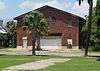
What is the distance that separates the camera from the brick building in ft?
279

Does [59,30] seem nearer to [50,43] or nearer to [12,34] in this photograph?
[50,43]

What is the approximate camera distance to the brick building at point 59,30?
8494cm

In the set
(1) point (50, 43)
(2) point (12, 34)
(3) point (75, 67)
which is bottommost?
(3) point (75, 67)

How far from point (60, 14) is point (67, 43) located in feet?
20.2

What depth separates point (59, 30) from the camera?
86062mm

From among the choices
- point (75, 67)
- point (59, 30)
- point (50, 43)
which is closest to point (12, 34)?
point (59, 30)

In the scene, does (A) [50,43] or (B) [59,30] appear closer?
(A) [50,43]

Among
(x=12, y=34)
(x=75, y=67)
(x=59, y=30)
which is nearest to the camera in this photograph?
(x=75, y=67)

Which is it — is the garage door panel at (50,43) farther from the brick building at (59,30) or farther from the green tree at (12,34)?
the green tree at (12,34)

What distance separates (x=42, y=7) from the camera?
86000 millimetres

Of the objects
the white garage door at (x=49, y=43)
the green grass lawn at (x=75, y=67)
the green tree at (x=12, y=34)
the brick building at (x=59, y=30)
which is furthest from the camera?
the green tree at (x=12, y=34)

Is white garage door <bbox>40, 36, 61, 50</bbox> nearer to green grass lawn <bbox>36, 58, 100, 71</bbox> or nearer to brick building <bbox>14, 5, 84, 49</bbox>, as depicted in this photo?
brick building <bbox>14, 5, 84, 49</bbox>

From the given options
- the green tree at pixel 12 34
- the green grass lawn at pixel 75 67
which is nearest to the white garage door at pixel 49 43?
the green tree at pixel 12 34

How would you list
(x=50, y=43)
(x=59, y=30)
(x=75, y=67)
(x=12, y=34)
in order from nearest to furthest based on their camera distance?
(x=75, y=67)
(x=50, y=43)
(x=59, y=30)
(x=12, y=34)
